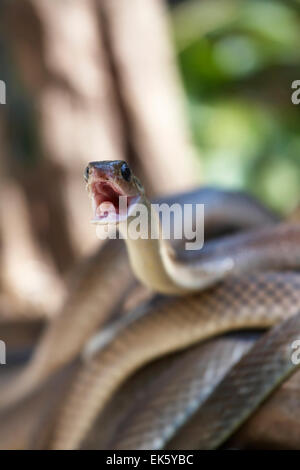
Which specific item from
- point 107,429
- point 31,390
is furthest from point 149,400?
point 31,390

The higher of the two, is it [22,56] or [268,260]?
[22,56]

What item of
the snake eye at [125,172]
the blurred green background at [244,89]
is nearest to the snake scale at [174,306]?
the snake eye at [125,172]

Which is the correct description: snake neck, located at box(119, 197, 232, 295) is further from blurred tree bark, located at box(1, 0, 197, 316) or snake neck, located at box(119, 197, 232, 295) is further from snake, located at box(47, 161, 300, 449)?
blurred tree bark, located at box(1, 0, 197, 316)

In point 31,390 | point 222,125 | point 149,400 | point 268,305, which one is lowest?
point 31,390

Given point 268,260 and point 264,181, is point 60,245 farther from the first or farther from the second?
point 268,260

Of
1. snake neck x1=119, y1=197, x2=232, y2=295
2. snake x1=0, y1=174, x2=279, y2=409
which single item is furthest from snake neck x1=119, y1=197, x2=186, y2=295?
snake x1=0, y1=174, x2=279, y2=409
